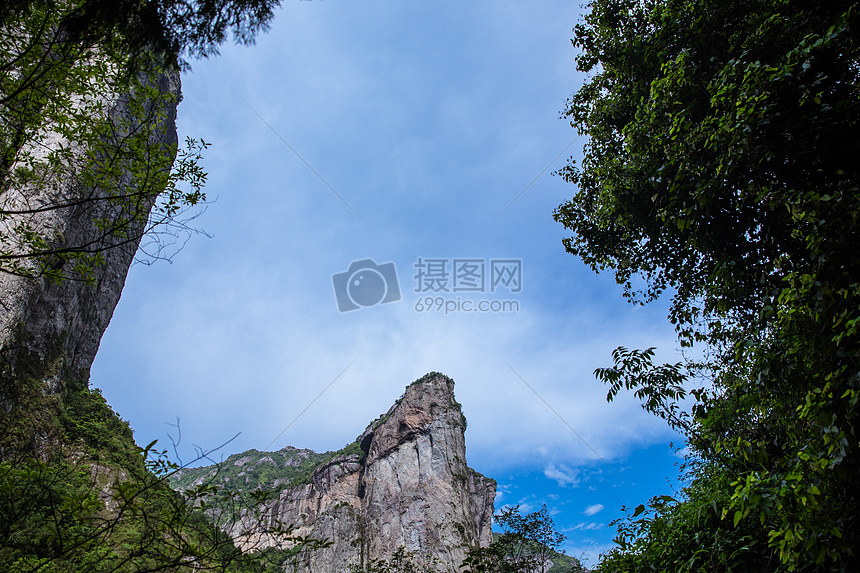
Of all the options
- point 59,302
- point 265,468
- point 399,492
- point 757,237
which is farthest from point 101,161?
point 265,468

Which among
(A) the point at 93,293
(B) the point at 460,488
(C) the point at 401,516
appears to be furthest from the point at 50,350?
(B) the point at 460,488

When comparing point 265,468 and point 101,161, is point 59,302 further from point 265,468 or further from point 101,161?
point 265,468

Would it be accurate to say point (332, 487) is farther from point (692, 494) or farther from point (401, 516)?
point (692, 494)

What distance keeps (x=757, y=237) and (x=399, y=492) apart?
1617 inches

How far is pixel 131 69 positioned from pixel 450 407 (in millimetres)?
46736

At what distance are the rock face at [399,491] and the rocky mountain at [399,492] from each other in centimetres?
9

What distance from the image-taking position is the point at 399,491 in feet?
134

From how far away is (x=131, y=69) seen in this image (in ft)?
10.2

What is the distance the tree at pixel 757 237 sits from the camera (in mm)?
3459

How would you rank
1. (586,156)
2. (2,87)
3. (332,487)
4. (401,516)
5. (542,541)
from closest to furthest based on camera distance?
(2,87) < (586,156) < (542,541) < (401,516) < (332,487)

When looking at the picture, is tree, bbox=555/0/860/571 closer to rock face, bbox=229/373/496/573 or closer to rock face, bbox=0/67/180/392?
rock face, bbox=0/67/180/392

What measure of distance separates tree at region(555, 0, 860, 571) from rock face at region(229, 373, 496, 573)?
31997 millimetres

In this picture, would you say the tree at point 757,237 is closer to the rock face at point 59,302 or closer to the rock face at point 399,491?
the rock face at point 59,302

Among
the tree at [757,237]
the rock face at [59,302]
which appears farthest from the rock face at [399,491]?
the tree at [757,237]
